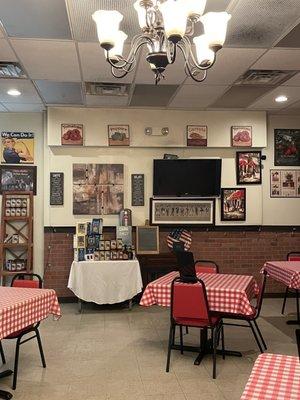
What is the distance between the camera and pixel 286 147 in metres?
7.00

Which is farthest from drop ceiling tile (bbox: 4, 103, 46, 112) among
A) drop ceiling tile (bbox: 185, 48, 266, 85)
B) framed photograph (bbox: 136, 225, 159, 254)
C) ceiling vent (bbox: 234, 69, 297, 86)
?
ceiling vent (bbox: 234, 69, 297, 86)

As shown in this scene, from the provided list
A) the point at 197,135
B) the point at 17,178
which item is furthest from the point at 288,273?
the point at 17,178

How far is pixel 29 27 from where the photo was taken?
140 inches

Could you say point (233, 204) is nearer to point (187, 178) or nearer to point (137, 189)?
point (187, 178)

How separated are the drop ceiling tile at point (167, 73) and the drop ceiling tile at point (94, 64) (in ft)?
0.46

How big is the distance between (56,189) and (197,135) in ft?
8.14

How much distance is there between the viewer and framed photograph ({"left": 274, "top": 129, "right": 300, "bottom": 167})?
6.98 m

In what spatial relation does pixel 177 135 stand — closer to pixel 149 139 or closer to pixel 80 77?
pixel 149 139

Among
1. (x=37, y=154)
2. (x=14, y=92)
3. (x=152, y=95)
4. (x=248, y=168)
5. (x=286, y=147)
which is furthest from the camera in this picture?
(x=286, y=147)

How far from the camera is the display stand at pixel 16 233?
645 centimetres

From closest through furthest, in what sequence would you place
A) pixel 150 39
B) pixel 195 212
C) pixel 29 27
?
1. pixel 150 39
2. pixel 29 27
3. pixel 195 212

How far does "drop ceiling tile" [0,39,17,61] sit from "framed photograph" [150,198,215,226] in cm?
321

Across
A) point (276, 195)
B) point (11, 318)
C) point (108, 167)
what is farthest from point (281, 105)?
point (11, 318)

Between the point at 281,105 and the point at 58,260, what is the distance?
4.36 metres
